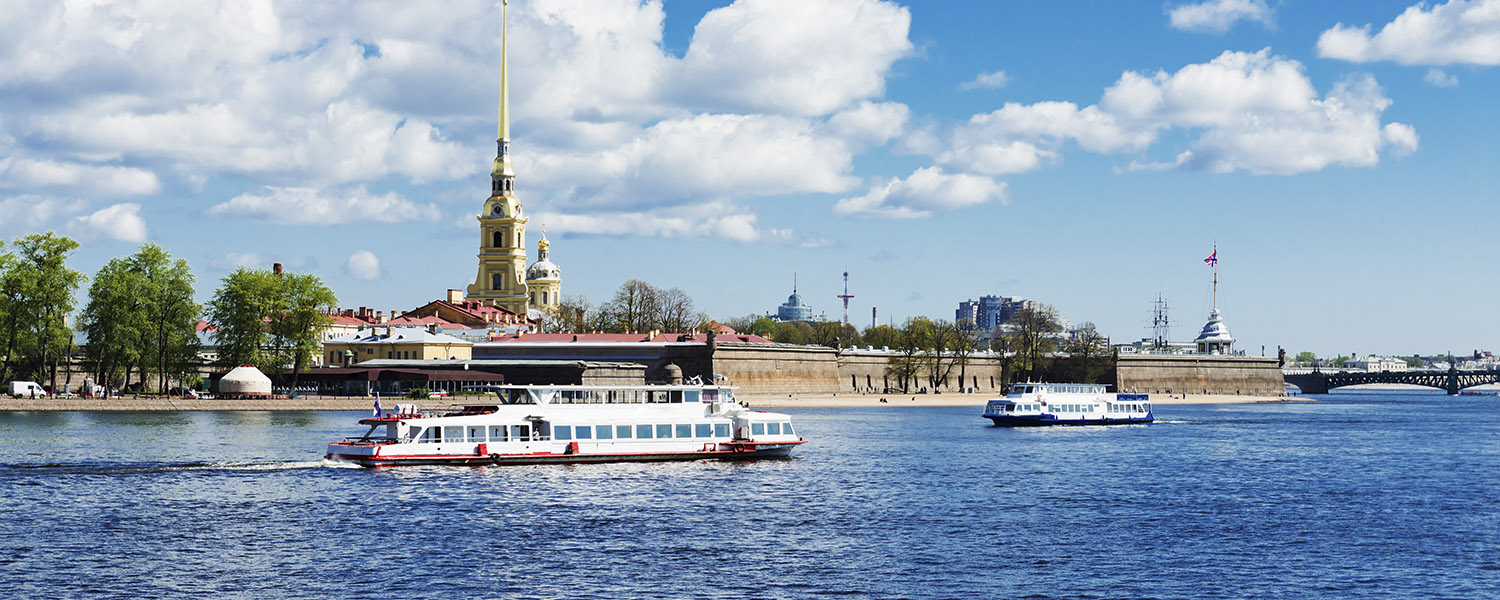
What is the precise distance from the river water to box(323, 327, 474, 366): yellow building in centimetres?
6541

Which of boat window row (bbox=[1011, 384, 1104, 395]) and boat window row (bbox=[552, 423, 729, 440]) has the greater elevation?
boat window row (bbox=[1011, 384, 1104, 395])

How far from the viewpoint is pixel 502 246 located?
18262 cm

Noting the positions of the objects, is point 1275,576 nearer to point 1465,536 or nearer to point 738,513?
point 1465,536

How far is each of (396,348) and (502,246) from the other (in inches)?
2108

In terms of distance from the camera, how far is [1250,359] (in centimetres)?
18775

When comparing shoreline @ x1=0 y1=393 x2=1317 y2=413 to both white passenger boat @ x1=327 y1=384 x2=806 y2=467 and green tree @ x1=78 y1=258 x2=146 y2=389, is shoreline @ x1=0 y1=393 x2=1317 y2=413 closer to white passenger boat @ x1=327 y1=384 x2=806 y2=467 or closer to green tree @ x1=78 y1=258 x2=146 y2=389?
green tree @ x1=78 y1=258 x2=146 y2=389

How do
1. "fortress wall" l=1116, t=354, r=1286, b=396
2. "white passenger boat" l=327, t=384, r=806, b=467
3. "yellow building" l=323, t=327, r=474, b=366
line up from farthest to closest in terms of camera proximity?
"fortress wall" l=1116, t=354, r=1286, b=396 → "yellow building" l=323, t=327, r=474, b=366 → "white passenger boat" l=327, t=384, r=806, b=467

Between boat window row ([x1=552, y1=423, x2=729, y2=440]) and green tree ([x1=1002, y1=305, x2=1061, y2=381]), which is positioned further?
green tree ([x1=1002, y1=305, x2=1061, y2=381])

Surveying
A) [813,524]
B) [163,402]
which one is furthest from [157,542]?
[163,402]

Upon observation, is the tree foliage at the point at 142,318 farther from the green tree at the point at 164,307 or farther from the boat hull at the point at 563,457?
the boat hull at the point at 563,457

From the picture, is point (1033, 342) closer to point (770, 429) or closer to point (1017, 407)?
point (1017, 407)

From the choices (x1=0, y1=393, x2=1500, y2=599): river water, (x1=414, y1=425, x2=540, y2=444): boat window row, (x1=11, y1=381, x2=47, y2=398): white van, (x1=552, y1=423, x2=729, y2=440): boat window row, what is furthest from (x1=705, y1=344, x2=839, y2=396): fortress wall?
(x1=414, y1=425, x2=540, y2=444): boat window row

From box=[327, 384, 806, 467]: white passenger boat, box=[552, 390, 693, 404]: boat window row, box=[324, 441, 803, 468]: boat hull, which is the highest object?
box=[552, 390, 693, 404]: boat window row

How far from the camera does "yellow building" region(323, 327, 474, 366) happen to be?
426 ft
